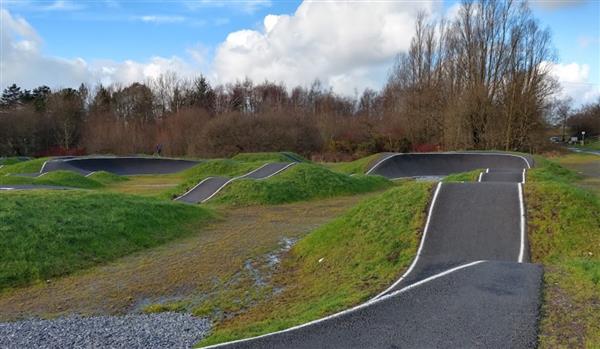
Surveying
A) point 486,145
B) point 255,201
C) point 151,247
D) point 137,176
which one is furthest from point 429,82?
point 151,247

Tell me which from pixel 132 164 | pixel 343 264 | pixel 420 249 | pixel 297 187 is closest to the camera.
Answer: pixel 420 249

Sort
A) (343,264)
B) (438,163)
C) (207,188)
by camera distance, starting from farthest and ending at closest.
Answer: (438,163) < (207,188) < (343,264)

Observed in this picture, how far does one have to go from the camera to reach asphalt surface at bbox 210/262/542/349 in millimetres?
5852

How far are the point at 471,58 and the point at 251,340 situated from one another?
46473 mm

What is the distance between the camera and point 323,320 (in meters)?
6.72

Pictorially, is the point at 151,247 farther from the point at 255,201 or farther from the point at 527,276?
the point at 527,276

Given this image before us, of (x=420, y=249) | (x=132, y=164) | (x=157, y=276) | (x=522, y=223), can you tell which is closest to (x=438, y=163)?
(x=522, y=223)

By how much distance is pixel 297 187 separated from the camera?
75.7 feet

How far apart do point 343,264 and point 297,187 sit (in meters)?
13.0

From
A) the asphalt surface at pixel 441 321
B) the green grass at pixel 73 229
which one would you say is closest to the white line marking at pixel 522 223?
the asphalt surface at pixel 441 321

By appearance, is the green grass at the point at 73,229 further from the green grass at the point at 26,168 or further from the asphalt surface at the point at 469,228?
the green grass at the point at 26,168

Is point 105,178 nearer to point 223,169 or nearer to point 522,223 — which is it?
point 223,169

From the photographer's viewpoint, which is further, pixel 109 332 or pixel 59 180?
pixel 59 180

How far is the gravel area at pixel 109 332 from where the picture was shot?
22.1 ft
